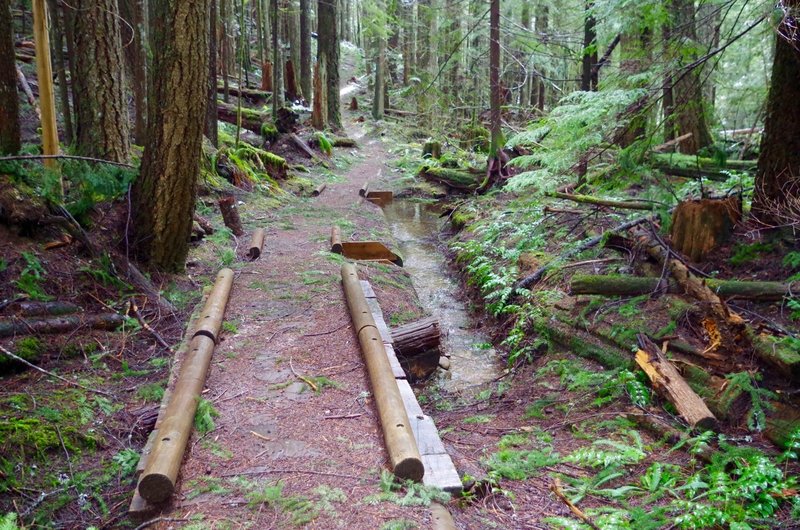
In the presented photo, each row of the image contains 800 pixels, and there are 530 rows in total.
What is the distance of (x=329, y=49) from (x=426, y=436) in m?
21.5

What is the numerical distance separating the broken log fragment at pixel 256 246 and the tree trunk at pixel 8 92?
331 centimetres

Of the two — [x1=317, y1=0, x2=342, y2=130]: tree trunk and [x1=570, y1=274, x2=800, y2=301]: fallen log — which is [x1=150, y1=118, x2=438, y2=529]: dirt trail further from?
[x1=317, y1=0, x2=342, y2=130]: tree trunk

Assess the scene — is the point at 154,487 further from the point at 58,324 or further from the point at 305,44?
the point at 305,44

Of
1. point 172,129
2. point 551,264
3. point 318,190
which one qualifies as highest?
point 172,129

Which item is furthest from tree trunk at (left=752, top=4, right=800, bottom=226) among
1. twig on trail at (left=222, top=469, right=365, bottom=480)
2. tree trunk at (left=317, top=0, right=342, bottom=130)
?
tree trunk at (left=317, top=0, right=342, bottom=130)

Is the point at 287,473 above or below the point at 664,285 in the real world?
below

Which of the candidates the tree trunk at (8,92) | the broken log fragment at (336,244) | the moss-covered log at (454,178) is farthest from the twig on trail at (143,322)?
the moss-covered log at (454,178)

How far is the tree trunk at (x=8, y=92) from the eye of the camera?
245 inches

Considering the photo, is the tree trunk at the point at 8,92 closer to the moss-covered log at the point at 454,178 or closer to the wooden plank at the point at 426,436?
the wooden plank at the point at 426,436

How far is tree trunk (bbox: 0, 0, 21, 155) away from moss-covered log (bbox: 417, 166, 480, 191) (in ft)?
38.9

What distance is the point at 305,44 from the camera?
2219cm

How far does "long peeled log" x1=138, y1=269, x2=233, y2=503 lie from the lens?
3309mm

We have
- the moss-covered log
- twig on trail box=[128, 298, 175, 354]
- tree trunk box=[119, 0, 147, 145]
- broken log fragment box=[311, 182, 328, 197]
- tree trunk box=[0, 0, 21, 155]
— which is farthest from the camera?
the moss-covered log

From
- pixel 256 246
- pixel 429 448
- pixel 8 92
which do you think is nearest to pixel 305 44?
pixel 256 246
